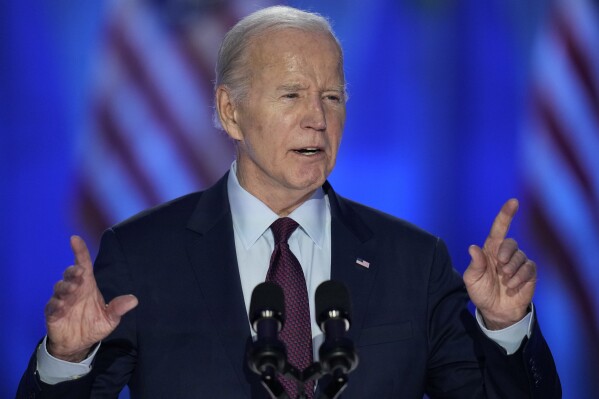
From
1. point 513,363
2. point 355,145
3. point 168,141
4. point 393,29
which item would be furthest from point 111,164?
point 513,363

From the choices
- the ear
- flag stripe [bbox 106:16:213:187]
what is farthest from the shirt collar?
flag stripe [bbox 106:16:213:187]

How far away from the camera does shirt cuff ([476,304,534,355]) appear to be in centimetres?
228

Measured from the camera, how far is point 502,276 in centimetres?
224

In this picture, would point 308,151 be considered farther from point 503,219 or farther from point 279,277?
point 503,219

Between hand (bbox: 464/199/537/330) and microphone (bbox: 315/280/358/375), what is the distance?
17.6 inches

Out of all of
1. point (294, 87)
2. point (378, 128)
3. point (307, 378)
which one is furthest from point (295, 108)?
point (378, 128)

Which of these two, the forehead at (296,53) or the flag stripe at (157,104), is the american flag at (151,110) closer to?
the flag stripe at (157,104)

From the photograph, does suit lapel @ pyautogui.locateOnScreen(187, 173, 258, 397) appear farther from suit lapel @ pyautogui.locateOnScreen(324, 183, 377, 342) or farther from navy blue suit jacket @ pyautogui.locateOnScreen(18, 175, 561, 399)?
suit lapel @ pyautogui.locateOnScreen(324, 183, 377, 342)

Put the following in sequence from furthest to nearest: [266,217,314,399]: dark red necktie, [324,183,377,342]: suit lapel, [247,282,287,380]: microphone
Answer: [324,183,377,342]: suit lapel < [266,217,314,399]: dark red necktie < [247,282,287,380]: microphone

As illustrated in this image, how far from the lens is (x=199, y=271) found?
8.02ft

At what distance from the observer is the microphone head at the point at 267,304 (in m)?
1.83

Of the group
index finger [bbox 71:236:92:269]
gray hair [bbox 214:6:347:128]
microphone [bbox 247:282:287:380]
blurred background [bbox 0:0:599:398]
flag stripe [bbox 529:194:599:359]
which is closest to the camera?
microphone [bbox 247:282:287:380]

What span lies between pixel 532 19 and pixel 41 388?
7.39ft

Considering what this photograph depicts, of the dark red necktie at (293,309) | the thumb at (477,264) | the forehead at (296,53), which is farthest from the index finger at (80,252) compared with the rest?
the thumb at (477,264)
